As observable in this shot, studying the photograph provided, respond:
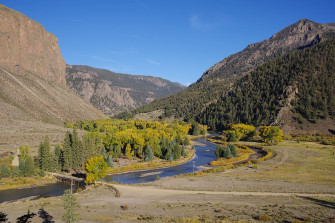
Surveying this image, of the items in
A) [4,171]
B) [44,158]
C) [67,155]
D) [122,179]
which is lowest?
[122,179]

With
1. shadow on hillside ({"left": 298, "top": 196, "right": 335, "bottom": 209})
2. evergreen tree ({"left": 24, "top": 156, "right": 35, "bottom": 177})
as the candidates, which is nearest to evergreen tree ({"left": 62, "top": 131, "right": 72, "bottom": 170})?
evergreen tree ({"left": 24, "top": 156, "right": 35, "bottom": 177})

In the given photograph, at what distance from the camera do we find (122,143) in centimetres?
10331

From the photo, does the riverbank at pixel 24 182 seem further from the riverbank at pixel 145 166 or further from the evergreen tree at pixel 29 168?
the riverbank at pixel 145 166

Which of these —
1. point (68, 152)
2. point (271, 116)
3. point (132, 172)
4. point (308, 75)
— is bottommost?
point (132, 172)

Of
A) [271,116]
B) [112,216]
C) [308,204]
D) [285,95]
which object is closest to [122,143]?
[112,216]

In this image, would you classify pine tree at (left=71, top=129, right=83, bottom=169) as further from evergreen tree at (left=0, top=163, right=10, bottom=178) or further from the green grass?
the green grass

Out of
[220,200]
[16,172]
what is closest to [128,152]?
[16,172]

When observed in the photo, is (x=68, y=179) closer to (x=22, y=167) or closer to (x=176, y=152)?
(x=22, y=167)

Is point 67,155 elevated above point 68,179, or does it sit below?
above

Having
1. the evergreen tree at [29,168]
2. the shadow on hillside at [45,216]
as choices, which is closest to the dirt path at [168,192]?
the shadow on hillside at [45,216]

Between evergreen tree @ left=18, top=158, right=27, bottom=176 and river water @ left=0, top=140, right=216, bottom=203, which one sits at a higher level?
evergreen tree @ left=18, top=158, right=27, bottom=176

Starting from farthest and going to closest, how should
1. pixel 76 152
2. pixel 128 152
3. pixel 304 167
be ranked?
pixel 128 152 < pixel 76 152 < pixel 304 167

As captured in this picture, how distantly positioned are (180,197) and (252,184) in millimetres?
19884

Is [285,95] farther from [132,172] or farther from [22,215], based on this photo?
[22,215]
